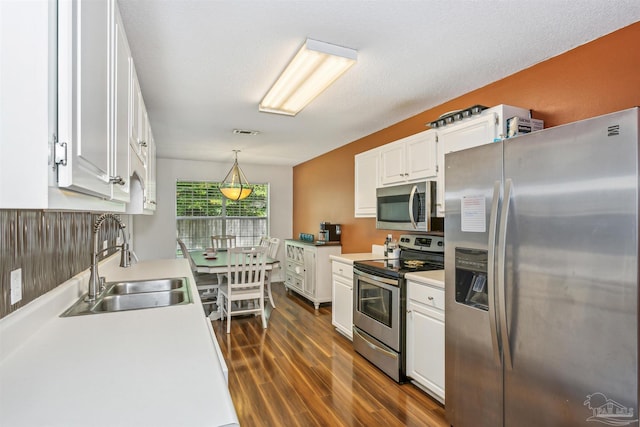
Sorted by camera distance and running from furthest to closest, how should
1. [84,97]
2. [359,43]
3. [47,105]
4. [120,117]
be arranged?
[359,43] < [120,117] < [84,97] < [47,105]

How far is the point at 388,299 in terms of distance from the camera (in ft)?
8.96

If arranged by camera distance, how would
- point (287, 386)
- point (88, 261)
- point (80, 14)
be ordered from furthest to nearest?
point (287, 386)
point (88, 261)
point (80, 14)

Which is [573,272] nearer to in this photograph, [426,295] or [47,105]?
[426,295]

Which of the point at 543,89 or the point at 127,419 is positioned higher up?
the point at 543,89

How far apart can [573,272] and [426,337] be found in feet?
4.03

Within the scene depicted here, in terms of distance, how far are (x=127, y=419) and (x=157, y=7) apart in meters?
1.82

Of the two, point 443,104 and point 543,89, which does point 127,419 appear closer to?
point 543,89

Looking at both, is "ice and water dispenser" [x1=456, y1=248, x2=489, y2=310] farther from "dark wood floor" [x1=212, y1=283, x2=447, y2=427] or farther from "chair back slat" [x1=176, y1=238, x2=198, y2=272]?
"chair back slat" [x1=176, y1=238, x2=198, y2=272]

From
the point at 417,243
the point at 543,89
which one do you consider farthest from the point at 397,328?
the point at 543,89

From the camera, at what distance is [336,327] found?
3.80m

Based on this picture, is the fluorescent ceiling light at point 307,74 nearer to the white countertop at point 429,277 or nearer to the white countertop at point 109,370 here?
the white countertop at point 429,277

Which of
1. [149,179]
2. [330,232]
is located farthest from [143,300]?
[330,232]

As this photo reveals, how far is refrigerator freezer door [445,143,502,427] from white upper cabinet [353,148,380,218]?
1536 mm

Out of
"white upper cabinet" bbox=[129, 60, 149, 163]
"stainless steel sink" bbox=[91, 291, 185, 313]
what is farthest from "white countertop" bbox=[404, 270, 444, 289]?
"white upper cabinet" bbox=[129, 60, 149, 163]
